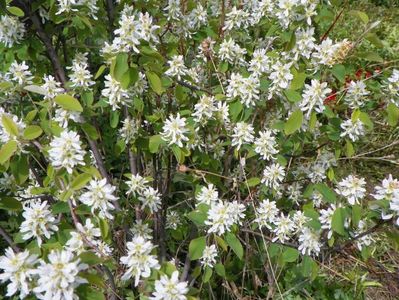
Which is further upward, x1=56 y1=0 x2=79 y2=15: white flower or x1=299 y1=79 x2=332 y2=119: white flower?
x1=56 y1=0 x2=79 y2=15: white flower

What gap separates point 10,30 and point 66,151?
2.26 feet

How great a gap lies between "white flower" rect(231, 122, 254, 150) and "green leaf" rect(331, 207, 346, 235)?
0.44m

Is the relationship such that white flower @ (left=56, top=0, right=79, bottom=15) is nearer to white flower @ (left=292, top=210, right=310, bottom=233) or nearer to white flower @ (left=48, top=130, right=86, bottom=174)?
white flower @ (left=48, top=130, right=86, bottom=174)

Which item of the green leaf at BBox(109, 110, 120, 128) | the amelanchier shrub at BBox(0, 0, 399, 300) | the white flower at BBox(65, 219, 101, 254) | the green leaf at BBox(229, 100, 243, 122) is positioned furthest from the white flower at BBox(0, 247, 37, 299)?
the green leaf at BBox(229, 100, 243, 122)

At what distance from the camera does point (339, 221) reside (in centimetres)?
167

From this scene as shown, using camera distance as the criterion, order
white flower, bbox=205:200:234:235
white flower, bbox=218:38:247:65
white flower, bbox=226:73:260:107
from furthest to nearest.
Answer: white flower, bbox=218:38:247:65 → white flower, bbox=226:73:260:107 → white flower, bbox=205:200:234:235

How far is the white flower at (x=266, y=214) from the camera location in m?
1.99

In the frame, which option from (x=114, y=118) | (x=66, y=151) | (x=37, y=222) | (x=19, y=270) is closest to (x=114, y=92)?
(x=114, y=118)

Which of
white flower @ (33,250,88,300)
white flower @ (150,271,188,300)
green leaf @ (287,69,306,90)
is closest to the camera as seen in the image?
white flower @ (33,250,88,300)

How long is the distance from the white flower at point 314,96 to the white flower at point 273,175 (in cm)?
32

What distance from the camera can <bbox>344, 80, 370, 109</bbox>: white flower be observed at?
1.85m

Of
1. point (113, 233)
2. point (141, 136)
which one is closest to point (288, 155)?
point (141, 136)

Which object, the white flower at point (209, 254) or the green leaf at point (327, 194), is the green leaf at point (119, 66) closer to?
the white flower at point (209, 254)

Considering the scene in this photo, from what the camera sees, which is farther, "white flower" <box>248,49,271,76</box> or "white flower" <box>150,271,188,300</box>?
"white flower" <box>248,49,271,76</box>
